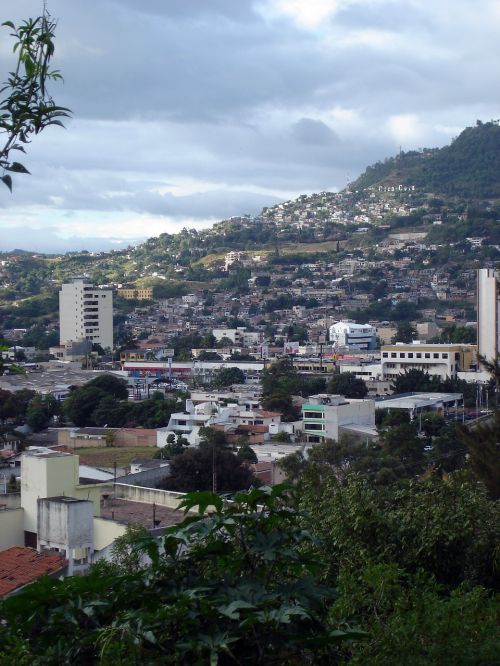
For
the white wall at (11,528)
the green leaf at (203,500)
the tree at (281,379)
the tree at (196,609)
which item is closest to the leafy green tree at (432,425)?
the tree at (281,379)

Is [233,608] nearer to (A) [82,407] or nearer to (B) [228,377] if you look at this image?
(A) [82,407]

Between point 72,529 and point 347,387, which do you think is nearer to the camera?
point 72,529

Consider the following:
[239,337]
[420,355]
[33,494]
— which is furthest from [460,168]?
[33,494]

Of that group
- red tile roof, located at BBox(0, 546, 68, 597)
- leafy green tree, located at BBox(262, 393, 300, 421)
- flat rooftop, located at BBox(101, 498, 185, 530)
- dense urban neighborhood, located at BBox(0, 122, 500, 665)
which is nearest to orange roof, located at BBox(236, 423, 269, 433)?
dense urban neighborhood, located at BBox(0, 122, 500, 665)

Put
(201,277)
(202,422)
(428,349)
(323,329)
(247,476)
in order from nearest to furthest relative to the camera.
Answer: (247,476) < (202,422) < (428,349) < (323,329) < (201,277)

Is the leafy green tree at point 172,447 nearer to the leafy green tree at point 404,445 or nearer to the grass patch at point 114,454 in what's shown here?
the grass patch at point 114,454

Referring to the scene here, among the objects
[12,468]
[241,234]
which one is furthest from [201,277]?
[12,468]

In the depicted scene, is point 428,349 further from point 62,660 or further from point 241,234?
point 241,234

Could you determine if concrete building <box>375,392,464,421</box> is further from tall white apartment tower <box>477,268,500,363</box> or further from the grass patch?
the grass patch
